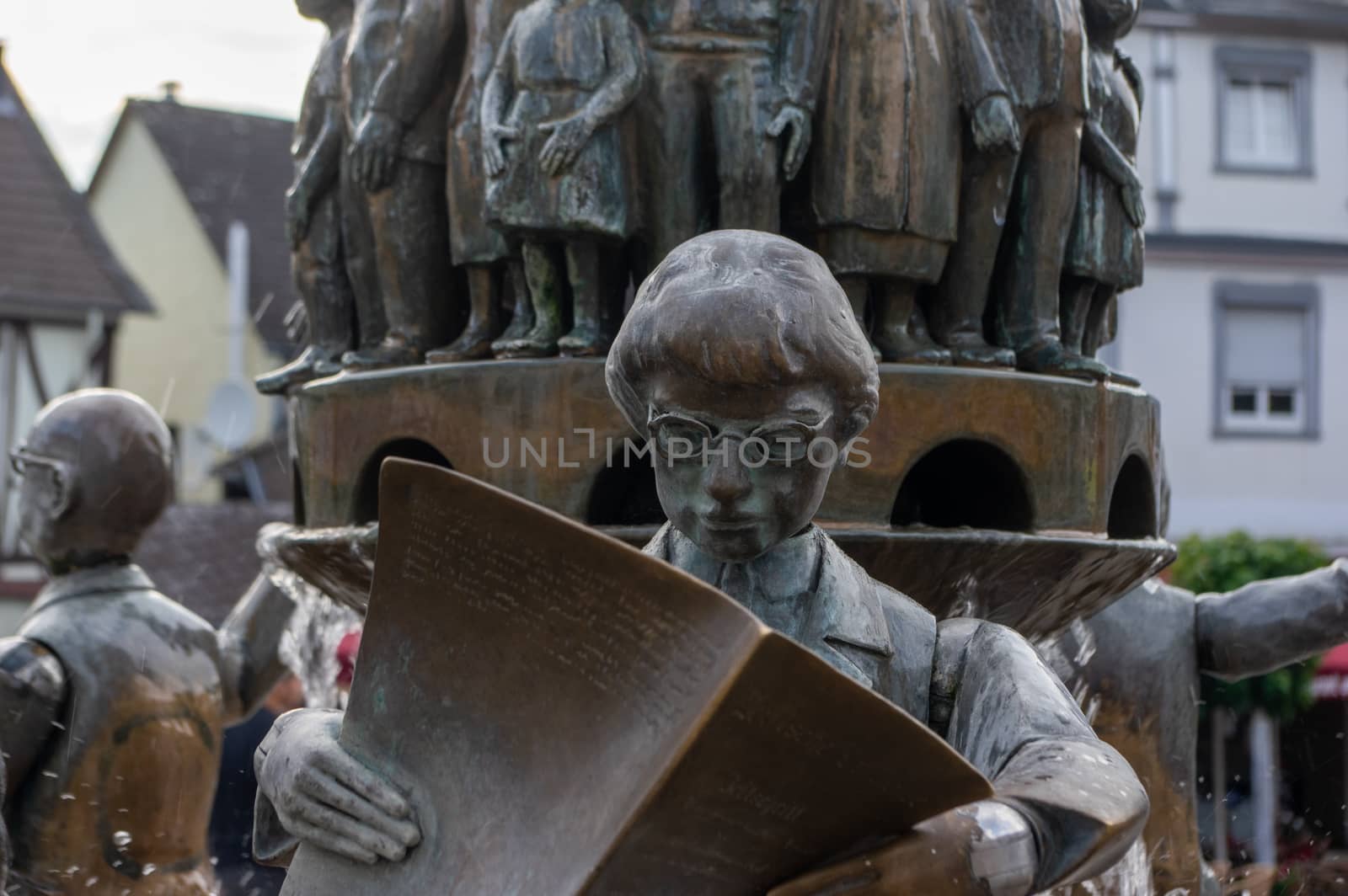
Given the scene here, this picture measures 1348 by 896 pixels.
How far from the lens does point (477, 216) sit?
3.52 meters

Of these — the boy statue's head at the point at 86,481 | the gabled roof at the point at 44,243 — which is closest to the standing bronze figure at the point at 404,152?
the boy statue's head at the point at 86,481

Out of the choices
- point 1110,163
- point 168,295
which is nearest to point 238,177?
point 168,295

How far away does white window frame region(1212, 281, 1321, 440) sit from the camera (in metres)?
22.3

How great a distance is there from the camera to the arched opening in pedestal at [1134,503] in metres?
3.72

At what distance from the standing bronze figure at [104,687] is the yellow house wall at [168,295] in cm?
2107

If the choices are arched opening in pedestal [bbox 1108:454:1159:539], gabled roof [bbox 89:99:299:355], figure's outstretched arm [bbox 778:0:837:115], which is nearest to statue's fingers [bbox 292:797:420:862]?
figure's outstretched arm [bbox 778:0:837:115]

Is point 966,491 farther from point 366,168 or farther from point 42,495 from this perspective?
point 42,495

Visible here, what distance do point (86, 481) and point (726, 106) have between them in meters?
1.79

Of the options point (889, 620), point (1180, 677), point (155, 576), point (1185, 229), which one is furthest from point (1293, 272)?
point (889, 620)

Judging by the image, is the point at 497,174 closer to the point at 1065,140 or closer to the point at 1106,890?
the point at 1065,140

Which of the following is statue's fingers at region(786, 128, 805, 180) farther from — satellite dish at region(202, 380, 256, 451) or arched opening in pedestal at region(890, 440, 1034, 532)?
satellite dish at region(202, 380, 256, 451)

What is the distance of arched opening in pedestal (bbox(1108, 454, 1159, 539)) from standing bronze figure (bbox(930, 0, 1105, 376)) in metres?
0.31

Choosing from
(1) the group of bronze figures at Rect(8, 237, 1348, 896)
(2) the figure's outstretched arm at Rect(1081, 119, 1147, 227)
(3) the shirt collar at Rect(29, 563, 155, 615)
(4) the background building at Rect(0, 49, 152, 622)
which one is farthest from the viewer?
(4) the background building at Rect(0, 49, 152, 622)

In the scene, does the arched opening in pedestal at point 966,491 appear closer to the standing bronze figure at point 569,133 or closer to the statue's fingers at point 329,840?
the standing bronze figure at point 569,133
